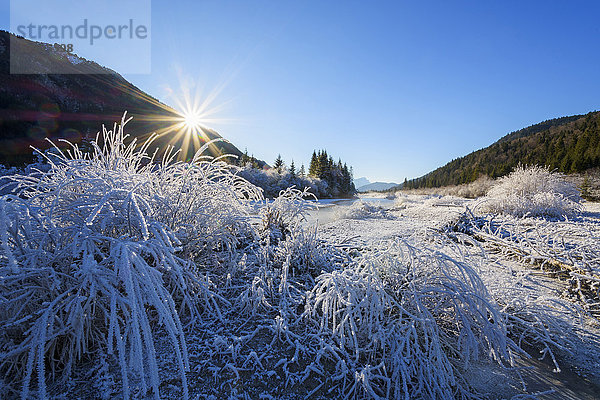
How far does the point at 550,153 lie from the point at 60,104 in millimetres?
68984

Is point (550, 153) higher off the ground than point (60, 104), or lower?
lower

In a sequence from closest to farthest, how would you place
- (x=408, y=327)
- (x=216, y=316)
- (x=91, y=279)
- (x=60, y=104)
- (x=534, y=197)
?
(x=91, y=279)
(x=408, y=327)
(x=216, y=316)
(x=534, y=197)
(x=60, y=104)

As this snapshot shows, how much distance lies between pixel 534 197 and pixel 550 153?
3951 cm

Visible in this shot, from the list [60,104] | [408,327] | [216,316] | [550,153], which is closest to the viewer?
[408,327]

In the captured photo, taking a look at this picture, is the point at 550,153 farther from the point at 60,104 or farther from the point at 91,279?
the point at 60,104

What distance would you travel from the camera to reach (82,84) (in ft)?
123

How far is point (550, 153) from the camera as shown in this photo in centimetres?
3222

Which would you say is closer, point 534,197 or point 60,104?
point 534,197

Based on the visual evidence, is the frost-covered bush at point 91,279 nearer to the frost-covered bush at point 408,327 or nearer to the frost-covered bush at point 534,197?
the frost-covered bush at point 408,327

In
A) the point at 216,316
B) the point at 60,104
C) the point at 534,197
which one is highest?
the point at 60,104

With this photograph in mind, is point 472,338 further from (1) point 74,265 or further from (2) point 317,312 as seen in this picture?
(1) point 74,265

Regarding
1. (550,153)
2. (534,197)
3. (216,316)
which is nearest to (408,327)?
(216,316)

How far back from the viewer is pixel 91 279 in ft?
3.31

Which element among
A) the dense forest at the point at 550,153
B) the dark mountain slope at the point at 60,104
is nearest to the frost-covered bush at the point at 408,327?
the dense forest at the point at 550,153
